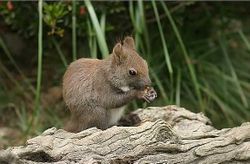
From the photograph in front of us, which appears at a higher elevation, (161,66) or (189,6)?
(189,6)

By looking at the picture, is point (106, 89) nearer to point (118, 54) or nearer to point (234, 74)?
point (118, 54)

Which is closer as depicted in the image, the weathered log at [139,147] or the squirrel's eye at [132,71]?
the weathered log at [139,147]

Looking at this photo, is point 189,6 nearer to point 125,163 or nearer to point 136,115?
point 136,115

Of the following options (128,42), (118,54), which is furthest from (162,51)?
(118,54)

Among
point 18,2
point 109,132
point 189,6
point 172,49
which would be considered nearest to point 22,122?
point 18,2

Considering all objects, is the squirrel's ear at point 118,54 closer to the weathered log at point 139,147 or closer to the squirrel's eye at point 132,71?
the squirrel's eye at point 132,71

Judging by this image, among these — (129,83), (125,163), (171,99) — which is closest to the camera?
(125,163)

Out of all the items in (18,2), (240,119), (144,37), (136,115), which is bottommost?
(240,119)

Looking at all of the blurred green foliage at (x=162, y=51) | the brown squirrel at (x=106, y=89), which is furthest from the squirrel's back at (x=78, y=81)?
the blurred green foliage at (x=162, y=51)
